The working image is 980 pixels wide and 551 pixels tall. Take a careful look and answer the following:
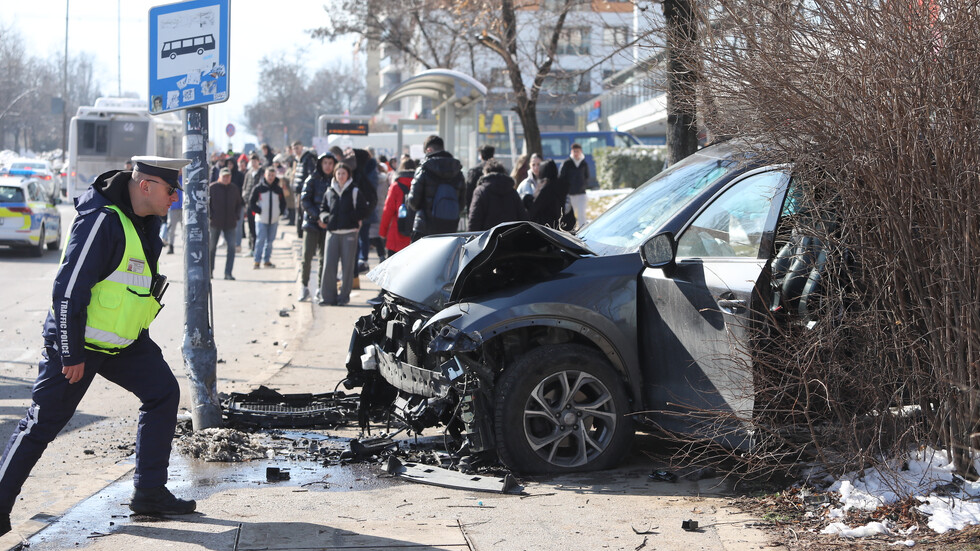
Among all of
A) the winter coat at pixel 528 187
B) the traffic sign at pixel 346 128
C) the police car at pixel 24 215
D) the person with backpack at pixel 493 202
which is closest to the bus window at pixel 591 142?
the traffic sign at pixel 346 128

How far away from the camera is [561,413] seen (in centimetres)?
598

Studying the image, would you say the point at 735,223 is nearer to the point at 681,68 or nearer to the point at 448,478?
the point at 681,68

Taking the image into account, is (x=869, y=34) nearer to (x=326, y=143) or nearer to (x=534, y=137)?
(x=534, y=137)

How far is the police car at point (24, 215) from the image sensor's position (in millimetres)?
21609

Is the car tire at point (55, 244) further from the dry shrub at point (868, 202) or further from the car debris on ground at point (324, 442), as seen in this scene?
the dry shrub at point (868, 202)

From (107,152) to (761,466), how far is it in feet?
101

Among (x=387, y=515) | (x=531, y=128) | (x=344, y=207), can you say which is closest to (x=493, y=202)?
(x=344, y=207)

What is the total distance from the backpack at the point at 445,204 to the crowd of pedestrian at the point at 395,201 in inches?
0.4

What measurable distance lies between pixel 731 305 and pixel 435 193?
686 centimetres

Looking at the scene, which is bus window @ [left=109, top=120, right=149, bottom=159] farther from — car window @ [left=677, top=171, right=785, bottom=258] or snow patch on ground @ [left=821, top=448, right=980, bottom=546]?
snow patch on ground @ [left=821, top=448, right=980, bottom=546]

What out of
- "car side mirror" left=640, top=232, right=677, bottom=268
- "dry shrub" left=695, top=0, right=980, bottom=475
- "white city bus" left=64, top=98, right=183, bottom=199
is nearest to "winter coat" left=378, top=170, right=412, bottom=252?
"car side mirror" left=640, top=232, right=677, bottom=268

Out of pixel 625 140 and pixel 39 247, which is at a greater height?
pixel 625 140

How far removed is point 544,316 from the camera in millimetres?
5965

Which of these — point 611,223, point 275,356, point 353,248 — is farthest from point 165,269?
point 611,223
